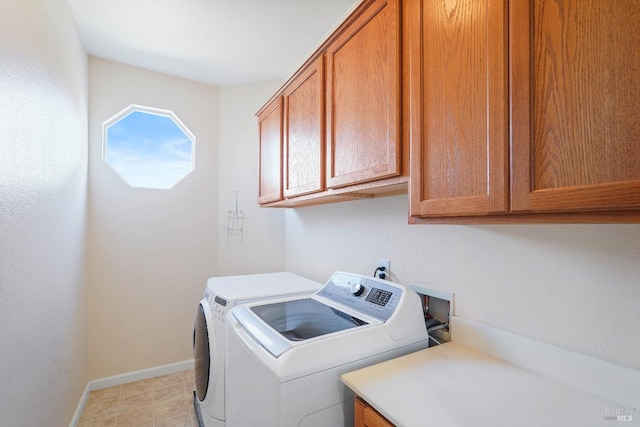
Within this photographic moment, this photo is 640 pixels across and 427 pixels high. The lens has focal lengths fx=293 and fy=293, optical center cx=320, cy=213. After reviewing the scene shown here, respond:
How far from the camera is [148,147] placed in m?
2.74

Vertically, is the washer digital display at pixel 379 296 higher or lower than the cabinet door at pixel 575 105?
lower

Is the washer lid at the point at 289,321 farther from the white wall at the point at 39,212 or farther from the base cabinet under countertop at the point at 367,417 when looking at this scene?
the white wall at the point at 39,212

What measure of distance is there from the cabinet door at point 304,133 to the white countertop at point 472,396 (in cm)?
91

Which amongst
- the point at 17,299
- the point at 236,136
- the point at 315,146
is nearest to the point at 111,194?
the point at 236,136

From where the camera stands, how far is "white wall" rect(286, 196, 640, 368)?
80 centimetres

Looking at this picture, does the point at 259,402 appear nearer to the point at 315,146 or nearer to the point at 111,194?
the point at 315,146

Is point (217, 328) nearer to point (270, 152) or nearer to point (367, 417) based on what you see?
point (367, 417)

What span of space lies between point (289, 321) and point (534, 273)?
36.8 inches

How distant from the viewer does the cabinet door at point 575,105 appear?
0.56 meters

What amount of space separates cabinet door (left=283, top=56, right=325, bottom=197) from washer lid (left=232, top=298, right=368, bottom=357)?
61cm

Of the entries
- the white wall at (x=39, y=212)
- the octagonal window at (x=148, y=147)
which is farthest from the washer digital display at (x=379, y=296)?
the octagonal window at (x=148, y=147)

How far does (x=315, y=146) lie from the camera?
62.6 inches

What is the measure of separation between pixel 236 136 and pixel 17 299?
2.10m

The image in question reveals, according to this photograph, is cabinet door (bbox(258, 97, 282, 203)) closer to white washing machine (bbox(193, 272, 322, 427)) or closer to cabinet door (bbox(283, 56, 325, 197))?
cabinet door (bbox(283, 56, 325, 197))
